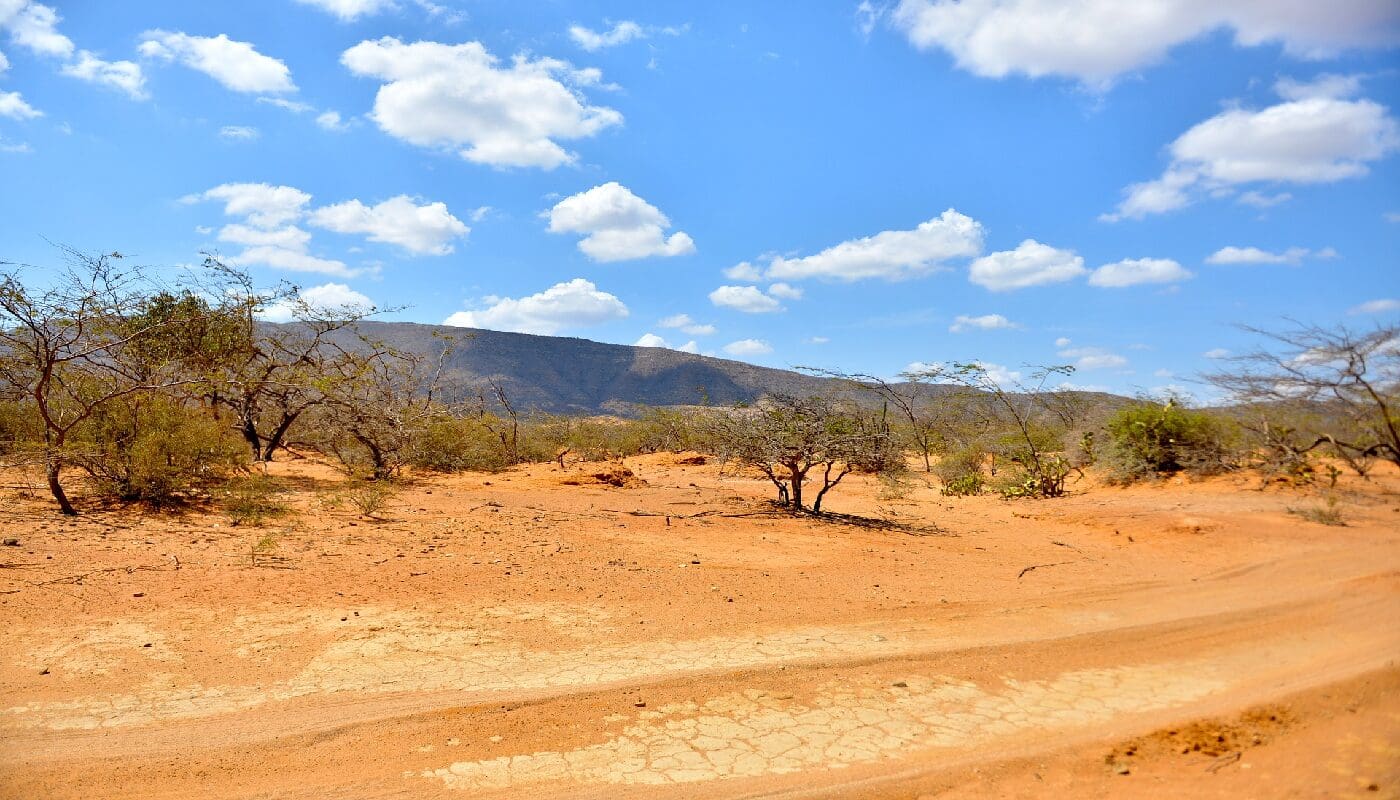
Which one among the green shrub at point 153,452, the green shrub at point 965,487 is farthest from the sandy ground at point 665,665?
the green shrub at point 965,487

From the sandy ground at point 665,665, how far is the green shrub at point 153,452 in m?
0.78

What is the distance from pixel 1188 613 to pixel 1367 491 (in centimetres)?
1110

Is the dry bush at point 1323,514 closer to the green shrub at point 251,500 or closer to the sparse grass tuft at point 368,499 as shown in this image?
the sparse grass tuft at point 368,499

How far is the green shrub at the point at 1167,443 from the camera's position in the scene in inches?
693

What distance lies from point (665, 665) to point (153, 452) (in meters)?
8.83

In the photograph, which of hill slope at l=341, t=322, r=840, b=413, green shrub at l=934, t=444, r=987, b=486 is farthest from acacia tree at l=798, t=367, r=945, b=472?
hill slope at l=341, t=322, r=840, b=413

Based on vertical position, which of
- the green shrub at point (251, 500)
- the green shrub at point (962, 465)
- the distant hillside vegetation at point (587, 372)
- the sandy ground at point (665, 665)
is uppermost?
the distant hillside vegetation at point (587, 372)

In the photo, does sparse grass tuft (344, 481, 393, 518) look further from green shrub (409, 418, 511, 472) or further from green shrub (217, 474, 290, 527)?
green shrub (409, 418, 511, 472)

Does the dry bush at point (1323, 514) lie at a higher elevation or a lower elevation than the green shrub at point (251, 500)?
higher

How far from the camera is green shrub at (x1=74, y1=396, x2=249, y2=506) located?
10.5 m

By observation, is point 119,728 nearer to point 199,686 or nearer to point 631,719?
point 199,686

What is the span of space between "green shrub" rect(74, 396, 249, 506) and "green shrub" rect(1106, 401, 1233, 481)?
18875 millimetres

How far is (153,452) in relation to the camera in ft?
34.8

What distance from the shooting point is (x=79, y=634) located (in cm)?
579
